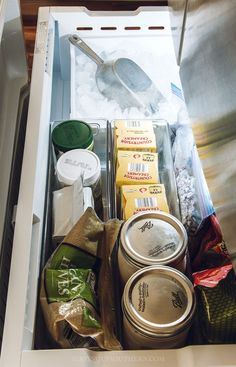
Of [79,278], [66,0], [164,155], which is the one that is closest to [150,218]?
[79,278]

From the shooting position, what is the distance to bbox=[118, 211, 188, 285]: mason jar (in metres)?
0.68

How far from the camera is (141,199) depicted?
0.87 m

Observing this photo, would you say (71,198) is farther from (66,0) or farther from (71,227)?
(66,0)

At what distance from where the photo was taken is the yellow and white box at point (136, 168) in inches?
36.1

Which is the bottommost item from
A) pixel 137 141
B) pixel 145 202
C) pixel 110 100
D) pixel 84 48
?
pixel 145 202

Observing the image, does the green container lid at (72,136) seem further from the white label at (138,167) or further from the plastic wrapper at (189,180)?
the plastic wrapper at (189,180)

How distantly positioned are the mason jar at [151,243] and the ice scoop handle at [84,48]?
63 centimetres

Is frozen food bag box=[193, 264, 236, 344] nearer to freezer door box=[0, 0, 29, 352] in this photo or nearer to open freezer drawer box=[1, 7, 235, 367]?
open freezer drawer box=[1, 7, 235, 367]

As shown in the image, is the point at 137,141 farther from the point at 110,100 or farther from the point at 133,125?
the point at 110,100

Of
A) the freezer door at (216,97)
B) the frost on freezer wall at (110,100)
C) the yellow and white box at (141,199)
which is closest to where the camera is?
the freezer door at (216,97)

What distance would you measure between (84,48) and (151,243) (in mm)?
684

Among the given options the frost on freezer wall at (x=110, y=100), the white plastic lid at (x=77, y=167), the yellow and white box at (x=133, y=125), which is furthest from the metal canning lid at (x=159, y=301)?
the frost on freezer wall at (x=110, y=100)

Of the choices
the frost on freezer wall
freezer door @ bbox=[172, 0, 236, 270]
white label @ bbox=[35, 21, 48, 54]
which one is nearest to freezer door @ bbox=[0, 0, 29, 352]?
white label @ bbox=[35, 21, 48, 54]

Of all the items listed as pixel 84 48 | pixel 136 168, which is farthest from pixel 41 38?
pixel 136 168
